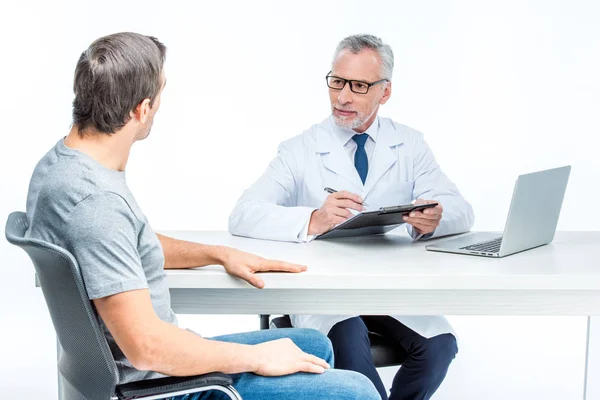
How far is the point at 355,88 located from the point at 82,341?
180 cm

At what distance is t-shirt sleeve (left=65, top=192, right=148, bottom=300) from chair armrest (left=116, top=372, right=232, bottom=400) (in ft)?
0.65

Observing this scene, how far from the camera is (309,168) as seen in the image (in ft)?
10.6

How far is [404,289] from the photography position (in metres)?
2.23

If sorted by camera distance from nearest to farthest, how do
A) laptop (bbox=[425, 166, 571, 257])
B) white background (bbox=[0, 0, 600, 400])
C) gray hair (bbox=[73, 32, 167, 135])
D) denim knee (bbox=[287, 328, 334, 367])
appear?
gray hair (bbox=[73, 32, 167, 135]) → denim knee (bbox=[287, 328, 334, 367]) → laptop (bbox=[425, 166, 571, 257]) → white background (bbox=[0, 0, 600, 400])

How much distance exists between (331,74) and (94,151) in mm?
1551

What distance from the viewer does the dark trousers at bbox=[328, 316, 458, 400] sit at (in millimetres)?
2600

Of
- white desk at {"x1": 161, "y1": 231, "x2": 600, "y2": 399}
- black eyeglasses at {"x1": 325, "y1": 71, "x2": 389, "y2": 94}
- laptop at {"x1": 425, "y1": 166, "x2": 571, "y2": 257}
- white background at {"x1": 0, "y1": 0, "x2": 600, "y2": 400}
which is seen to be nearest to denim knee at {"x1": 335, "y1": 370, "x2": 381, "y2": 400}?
white desk at {"x1": 161, "y1": 231, "x2": 600, "y2": 399}

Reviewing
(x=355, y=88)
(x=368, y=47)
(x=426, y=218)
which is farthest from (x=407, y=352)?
(x=368, y=47)

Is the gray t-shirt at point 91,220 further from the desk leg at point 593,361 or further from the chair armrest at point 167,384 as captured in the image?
the desk leg at point 593,361

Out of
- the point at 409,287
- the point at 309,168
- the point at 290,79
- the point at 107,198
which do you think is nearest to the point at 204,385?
the point at 107,198

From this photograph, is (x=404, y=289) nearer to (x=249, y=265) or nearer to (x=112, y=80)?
(x=249, y=265)

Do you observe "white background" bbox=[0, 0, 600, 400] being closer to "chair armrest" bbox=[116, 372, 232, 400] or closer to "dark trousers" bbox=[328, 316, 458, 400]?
"dark trousers" bbox=[328, 316, 458, 400]

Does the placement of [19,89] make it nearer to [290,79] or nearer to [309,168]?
[290,79]

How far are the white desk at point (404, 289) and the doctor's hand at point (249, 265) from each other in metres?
0.02
